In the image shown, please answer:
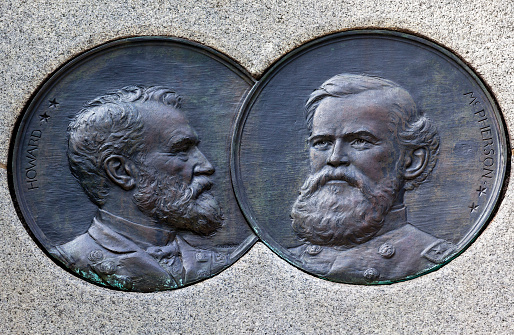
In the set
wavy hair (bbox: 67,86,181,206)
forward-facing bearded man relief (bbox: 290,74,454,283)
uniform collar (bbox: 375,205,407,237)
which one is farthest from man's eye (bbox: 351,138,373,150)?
wavy hair (bbox: 67,86,181,206)

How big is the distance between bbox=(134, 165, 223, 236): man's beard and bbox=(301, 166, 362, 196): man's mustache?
2.05ft

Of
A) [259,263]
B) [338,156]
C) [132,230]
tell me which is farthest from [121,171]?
[338,156]

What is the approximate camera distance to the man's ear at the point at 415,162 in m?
4.75

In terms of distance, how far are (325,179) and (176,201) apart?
3.30 feet

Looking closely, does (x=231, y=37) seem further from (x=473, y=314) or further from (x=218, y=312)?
(x=473, y=314)

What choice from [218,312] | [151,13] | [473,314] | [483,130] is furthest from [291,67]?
[473,314]

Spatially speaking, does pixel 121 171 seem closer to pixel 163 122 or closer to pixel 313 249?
pixel 163 122

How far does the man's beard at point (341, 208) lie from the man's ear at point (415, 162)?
0.35ft

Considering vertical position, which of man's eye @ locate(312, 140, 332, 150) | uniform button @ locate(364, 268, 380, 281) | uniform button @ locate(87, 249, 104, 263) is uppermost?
man's eye @ locate(312, 140, 332, 150)

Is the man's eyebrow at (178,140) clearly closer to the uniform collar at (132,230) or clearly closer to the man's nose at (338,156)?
the uniform collar at (132,230)

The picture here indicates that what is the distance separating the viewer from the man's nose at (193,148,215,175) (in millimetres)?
4785

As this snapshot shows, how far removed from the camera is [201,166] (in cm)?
479

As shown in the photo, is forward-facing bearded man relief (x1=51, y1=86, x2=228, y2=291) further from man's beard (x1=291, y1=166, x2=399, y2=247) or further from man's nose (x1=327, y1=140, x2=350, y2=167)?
man's nose (x1=327, y1=140, x2=350, y2=167)

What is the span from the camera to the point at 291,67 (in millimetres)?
4891
